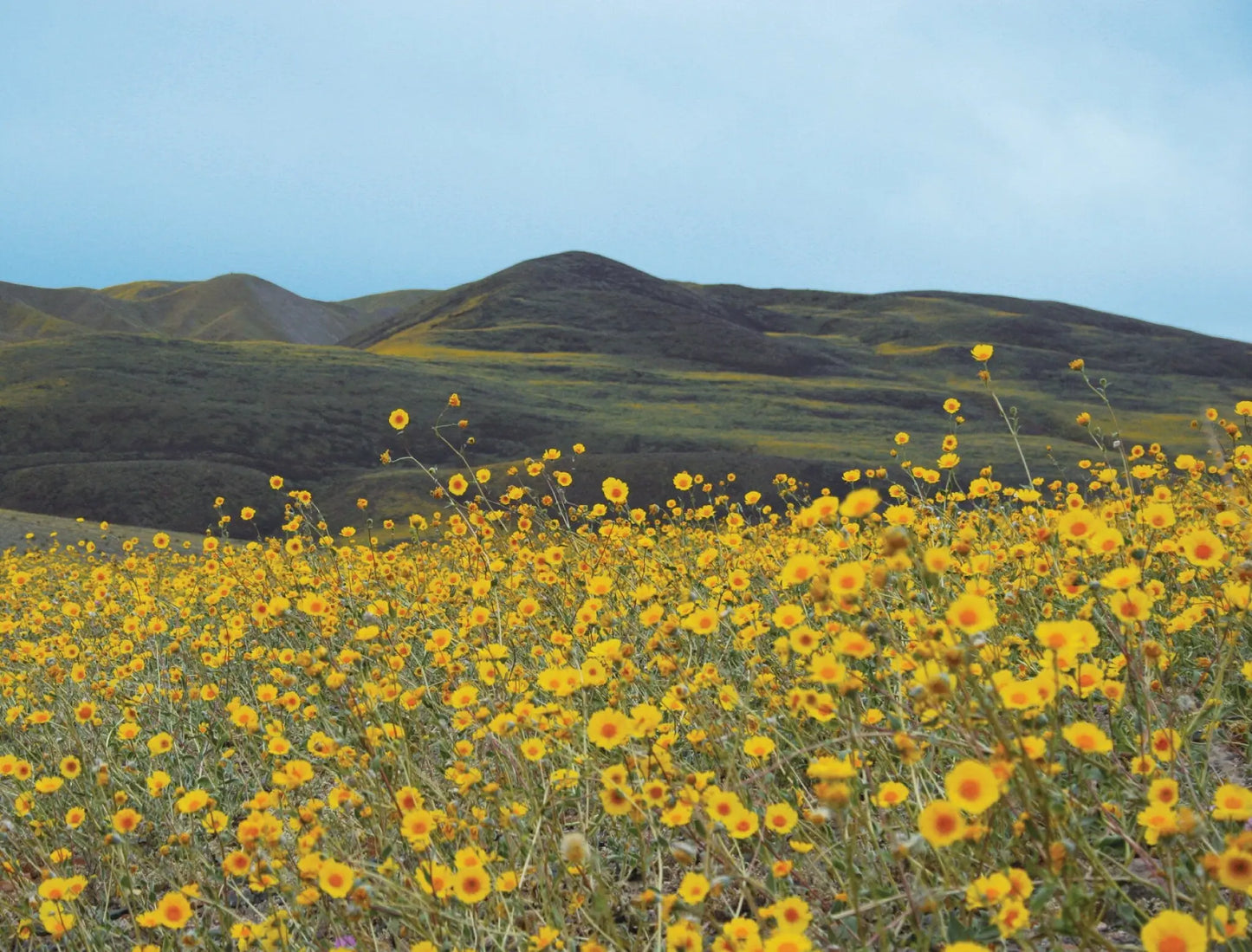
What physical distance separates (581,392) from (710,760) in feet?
184

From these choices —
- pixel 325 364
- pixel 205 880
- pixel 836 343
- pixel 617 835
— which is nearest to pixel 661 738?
pixel 617 835

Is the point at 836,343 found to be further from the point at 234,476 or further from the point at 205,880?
the point at 205,880

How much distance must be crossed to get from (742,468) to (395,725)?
2771 cm

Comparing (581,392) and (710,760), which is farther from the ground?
(581,392)

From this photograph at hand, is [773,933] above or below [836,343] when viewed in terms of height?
below

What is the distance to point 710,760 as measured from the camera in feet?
9.76

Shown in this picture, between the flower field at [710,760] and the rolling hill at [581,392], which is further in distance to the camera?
the rolling hill at [581,392]

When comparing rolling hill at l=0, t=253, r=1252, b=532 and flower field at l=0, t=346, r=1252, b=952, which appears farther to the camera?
rolling hill at l=0, t=253, r=1252, b=532

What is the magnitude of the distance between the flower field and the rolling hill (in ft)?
8.86

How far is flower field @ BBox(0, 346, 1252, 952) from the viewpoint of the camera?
1663mm

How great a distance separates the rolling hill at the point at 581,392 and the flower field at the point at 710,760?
106 inches

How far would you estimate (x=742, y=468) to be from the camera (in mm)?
30094

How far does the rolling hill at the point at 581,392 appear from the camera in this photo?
33344 millimetres

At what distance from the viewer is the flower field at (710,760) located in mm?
1663
